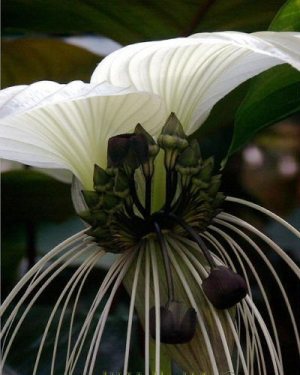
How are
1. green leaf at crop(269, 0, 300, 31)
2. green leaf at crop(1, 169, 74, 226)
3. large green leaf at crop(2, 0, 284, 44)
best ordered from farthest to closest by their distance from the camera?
1. green leaf at crop(1, 169, 74, 226)
2. large green leaf at crop(2, 0, 284, 44)
3. green leaf at crop(269, 0, 300, 31)

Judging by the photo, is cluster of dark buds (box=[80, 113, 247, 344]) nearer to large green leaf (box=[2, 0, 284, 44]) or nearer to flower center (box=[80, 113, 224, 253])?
flower center (box=[80, 113, 224, 253])

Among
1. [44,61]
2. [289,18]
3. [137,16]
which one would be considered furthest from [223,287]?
[44,61]

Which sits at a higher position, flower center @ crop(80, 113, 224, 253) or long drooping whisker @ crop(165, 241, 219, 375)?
flower center @ crop(80, 113, 224, 253)

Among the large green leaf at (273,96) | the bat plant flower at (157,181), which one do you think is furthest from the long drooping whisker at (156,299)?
the large green leaf at (273,96)

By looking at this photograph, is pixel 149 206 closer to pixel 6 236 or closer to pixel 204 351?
pixel 204 351

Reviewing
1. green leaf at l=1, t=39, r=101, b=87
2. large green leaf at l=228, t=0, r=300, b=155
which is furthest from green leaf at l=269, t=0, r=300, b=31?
green leaf at l=1, t=39, r=101, b=87

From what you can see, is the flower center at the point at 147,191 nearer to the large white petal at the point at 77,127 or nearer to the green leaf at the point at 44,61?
the large white petal at the point at 77,127

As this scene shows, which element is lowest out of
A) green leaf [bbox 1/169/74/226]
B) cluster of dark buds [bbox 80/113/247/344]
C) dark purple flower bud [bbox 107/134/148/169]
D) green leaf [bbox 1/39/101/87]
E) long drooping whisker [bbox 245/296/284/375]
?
long drooping whisker [bbox 245/296/284/375]
